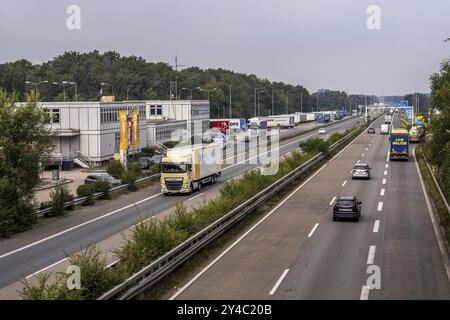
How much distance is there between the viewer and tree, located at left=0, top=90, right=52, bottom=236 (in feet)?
105

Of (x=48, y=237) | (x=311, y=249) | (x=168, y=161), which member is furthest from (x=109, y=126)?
(x=311, y=249)

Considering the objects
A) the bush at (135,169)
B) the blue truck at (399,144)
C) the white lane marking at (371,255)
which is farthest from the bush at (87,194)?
the blue truck at (399,144)

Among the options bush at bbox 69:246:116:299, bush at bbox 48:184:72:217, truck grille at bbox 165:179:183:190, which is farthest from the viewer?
truck grille at bbox 165:179:183:190

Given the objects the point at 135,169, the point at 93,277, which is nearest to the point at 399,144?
the point at 135,169

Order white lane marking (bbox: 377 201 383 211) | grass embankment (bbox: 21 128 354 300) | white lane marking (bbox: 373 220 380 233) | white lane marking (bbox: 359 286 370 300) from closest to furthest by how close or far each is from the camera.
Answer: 1. grass embankment (bbox: 21 128 354 300)
2. white lane marking (bbox: 359 286 370 300)
3. white lane marking (bbox: 373 220 380 233)
4. white lane marking (bbox: 377 201 383 211)

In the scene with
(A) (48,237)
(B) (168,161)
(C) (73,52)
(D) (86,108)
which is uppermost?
(C) (73,52)

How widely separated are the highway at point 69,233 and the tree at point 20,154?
4.11 ft

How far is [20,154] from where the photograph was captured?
110ft

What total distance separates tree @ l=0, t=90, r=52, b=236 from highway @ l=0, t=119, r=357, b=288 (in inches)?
49.3

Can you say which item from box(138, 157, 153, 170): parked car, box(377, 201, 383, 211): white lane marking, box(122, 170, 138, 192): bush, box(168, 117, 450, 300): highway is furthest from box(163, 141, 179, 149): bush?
box(377, 201, 383, 211): white lane marking

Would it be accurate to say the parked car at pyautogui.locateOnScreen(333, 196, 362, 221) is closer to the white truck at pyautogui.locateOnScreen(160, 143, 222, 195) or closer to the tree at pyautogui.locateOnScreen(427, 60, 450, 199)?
the tree at pyautogui.locateOnScreen(427, 60, 450, 199)
